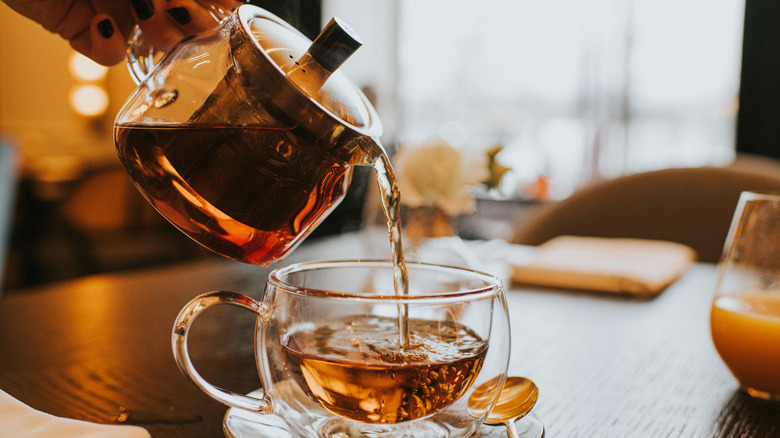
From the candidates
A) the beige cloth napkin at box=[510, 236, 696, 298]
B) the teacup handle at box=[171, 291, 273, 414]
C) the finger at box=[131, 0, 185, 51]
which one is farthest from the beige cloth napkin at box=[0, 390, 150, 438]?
the beige cloth napkin at box=[510, 236, 696, 298]

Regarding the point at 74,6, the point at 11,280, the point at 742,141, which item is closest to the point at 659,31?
the point at 742,141

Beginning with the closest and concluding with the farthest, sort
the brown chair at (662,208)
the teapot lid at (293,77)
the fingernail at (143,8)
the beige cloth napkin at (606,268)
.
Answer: the teapot lid at (293,77)
the fingernail at (143,8)
the beige cloth napkin at (606,268)
the brown chair at (662,208)

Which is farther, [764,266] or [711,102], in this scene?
[711,102]

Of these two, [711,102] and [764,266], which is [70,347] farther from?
[711,102]

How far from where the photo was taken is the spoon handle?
0.41m

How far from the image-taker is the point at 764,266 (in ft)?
1.78

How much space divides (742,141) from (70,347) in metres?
2.89

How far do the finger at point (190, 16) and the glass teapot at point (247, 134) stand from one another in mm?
87

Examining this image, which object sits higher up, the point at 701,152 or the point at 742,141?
the point at 742,141

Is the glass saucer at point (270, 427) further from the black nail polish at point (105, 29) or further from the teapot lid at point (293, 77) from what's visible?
the black nail polish at point (105, 29)

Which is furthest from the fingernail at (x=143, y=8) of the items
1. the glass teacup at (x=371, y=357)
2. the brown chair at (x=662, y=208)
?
the brown chair at (x=662, y=208)

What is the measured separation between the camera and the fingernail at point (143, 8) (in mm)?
516

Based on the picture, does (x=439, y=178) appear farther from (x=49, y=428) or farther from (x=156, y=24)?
(x=49, y=428)

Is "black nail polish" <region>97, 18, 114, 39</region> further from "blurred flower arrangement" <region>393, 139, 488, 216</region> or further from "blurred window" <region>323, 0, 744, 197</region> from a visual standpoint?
"blurred window" <region>323, 0, 744, 197</region>
